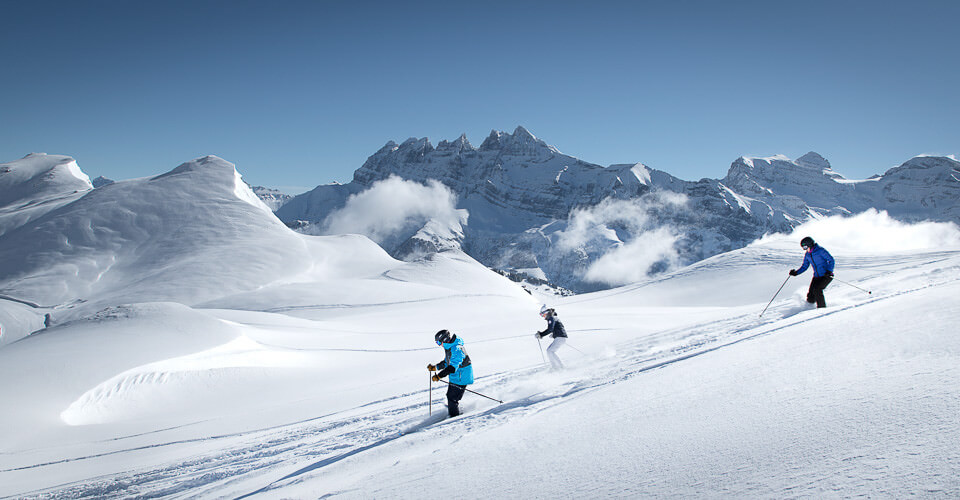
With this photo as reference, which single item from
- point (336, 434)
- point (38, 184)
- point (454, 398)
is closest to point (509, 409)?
point (454, 398)

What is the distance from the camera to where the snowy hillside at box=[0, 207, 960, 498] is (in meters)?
3.03

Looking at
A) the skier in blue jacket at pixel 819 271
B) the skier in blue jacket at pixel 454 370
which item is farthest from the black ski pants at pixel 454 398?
the skier in blue jacket at pixel 819 271

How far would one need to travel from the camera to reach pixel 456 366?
28.3 feet

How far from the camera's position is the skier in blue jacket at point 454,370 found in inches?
333

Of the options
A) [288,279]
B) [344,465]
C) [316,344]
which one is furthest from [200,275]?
[344,465]

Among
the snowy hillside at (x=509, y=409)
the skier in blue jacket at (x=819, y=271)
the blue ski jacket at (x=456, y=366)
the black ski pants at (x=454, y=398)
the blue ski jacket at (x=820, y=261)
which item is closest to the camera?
the snowy hillside at (x=509, y=409)

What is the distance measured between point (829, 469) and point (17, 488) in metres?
12.5

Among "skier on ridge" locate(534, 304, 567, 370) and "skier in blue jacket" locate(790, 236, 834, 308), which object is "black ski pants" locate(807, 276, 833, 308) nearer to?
"skier in blue jacket" locate(790, 236, 834, 308)

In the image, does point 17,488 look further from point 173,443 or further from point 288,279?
point 288,279

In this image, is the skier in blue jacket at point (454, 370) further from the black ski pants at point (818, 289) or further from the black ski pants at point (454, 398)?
the black ski pants at point (818, 289)

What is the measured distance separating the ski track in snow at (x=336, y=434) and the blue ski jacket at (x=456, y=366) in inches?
24.2

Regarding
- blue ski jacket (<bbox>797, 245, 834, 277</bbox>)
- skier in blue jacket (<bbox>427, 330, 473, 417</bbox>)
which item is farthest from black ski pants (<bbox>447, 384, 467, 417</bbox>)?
blue ski jacket (<bbox>797, 245, 834, 277</bbox>)

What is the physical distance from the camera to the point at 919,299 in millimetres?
7137

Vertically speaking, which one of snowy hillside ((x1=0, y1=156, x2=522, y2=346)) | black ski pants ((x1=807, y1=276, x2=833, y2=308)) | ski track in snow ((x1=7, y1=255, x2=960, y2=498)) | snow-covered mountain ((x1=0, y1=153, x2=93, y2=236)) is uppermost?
snow-covered mountain ((x1=0, y1=153, x2=93, y2=236))
